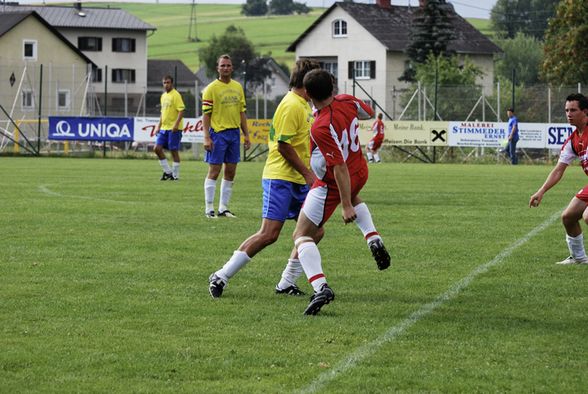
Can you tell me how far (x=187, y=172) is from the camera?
29.1m

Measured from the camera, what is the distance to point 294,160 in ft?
30.0

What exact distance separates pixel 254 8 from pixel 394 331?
17800 cm

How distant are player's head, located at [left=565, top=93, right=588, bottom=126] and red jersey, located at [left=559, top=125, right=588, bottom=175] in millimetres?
131

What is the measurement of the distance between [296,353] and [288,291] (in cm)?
241

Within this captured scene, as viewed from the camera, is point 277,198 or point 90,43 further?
point 90,43

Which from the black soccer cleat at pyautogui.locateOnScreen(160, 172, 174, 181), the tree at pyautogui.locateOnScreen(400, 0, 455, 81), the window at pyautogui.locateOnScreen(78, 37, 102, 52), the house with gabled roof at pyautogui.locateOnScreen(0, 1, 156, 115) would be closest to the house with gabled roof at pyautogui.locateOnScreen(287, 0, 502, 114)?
the tree at pyautogui.locateOnScreen(400, 0, 455, 81)

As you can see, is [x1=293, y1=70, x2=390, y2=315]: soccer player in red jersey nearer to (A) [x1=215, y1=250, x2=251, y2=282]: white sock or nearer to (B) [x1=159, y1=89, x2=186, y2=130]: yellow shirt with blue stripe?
(A) [x1=215, y1=250, x2=251, y2=282]: white sock

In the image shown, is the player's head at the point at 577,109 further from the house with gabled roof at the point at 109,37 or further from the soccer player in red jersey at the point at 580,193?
the house with gabled roof at the point at 109,37

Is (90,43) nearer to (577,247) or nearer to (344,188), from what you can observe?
(577,247)

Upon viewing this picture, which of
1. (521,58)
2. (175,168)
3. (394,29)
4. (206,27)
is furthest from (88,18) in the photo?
(175,168)

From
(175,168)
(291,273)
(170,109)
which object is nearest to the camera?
(291,273)

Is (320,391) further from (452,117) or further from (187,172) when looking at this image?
(452,117)

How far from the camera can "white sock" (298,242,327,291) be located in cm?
838

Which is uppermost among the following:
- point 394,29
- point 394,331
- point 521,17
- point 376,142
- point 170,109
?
point 521,17
